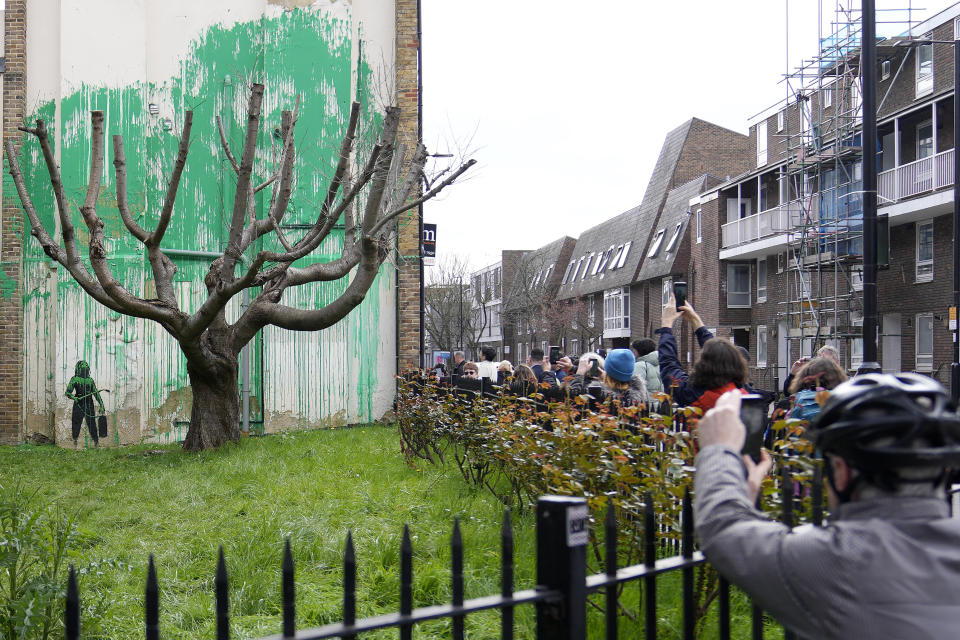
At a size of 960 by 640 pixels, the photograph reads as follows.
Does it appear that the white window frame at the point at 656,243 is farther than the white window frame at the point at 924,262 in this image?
Yes

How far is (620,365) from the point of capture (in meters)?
6.77

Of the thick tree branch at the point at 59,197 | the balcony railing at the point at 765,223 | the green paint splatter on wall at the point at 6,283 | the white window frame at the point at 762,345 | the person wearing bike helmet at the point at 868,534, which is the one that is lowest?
the white window frame at the point at 762,345

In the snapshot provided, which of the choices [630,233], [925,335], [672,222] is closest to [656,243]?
[672,222]

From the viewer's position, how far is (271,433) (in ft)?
Result: 55.3

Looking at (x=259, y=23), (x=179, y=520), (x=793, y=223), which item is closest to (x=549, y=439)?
(x=179, y=520)

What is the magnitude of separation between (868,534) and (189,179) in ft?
55.5

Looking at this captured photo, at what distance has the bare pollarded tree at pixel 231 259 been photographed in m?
10.8

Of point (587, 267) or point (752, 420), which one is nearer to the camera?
point (752, 420)

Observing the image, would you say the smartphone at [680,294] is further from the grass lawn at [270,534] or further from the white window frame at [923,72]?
the white window frame at [923,72]

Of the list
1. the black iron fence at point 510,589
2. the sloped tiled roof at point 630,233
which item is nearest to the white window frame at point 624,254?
the sloped tiled roof at point 630,233

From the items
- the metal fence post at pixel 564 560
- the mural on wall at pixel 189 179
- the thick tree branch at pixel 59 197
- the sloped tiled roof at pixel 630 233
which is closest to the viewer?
the metal fence post at pixel 564 560

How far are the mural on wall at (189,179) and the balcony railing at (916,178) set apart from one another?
54.0 ft

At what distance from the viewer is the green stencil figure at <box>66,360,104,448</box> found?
16000mm

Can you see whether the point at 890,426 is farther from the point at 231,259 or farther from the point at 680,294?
the point at 231,259
